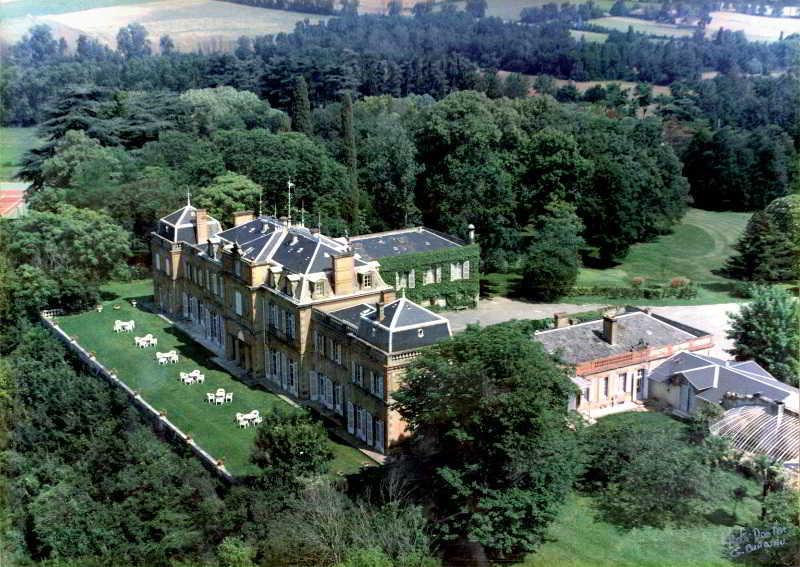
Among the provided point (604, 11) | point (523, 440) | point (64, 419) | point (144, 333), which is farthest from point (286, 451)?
point (604, 11)

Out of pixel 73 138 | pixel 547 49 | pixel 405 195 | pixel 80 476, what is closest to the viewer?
pixel 80 476

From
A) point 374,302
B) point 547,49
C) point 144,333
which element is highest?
point 547,49

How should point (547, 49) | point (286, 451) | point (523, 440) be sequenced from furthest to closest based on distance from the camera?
point (547, 49) < point (286, 451) < point (523, 440)

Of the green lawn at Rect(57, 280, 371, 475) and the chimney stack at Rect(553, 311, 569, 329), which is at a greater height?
the chimney stack at Rect(553, 311, 569, 329)

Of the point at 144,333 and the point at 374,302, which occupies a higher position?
the point at 374,302

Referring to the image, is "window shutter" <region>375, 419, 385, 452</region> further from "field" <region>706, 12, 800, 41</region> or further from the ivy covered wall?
"field" <region>706, 12, 800, 41</region>

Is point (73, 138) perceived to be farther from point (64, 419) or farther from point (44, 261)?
point (64, 419)

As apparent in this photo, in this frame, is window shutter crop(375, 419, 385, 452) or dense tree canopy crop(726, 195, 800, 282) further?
dense tree canopy crop(726, 195, 800, 282)

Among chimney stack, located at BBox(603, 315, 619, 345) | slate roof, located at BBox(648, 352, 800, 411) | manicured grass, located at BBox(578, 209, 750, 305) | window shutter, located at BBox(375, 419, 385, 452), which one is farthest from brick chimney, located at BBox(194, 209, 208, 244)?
slate roof, located at BBox(648, 352, 800, 411)
